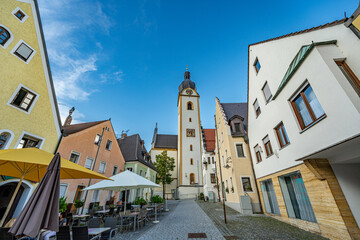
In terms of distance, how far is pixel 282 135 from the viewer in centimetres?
880

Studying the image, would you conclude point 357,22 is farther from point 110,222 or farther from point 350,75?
point 110,222

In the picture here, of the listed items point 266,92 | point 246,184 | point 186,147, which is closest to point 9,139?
point 266,92

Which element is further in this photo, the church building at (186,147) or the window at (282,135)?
the church building at (186,147)

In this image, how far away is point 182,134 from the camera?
42.9 meters

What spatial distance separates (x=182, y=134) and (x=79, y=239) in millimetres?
38595

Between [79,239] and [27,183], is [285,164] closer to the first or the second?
[79,239]

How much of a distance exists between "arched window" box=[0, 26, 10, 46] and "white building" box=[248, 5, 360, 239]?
50.6 feet

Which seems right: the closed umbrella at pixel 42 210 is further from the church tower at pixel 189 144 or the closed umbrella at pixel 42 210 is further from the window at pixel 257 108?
the church tower at pixel 189 144

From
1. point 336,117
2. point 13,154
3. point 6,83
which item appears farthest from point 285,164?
point 6,83

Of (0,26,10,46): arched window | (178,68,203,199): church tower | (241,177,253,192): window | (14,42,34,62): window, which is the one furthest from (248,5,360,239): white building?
(178,68,203,199): church tower

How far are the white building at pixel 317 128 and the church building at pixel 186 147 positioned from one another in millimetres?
28934

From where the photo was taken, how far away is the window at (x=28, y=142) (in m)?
8.92

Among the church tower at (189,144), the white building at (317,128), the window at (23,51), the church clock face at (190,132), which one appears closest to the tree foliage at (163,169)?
the church tower at (189,144)

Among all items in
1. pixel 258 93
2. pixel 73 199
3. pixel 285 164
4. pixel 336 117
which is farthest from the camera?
pixel 73 199
